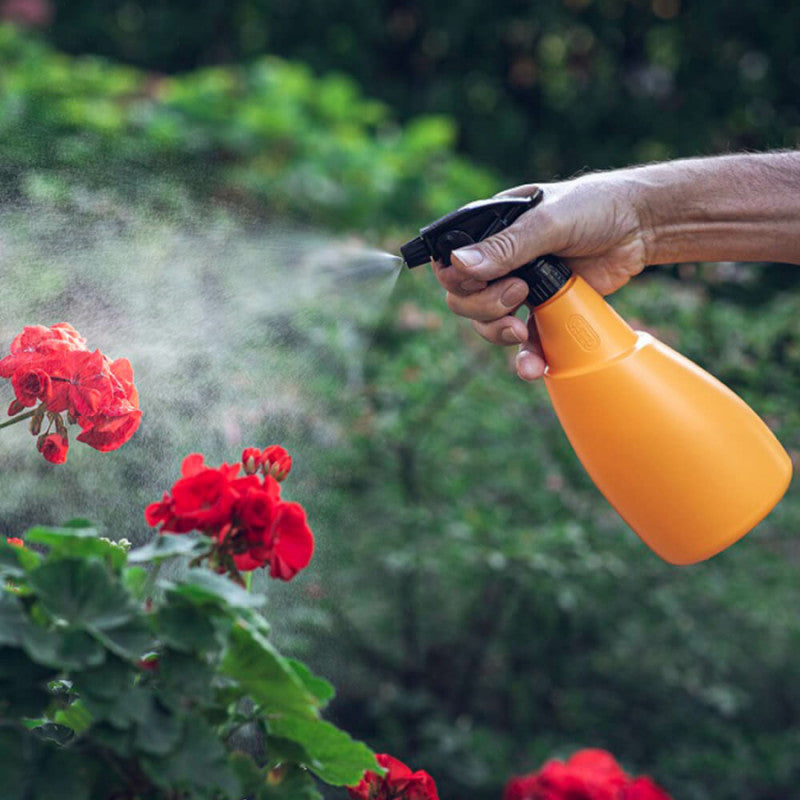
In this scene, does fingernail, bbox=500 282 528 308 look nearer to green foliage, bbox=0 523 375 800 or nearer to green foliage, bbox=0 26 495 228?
green foliage, bbox=0 523 375 800

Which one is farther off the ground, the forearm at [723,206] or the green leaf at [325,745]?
the forearm at [723,206]

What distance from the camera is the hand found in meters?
1.20

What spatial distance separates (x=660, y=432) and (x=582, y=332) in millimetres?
148

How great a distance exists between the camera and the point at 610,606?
2660mm

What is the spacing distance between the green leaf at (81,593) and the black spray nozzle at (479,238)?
611 mm

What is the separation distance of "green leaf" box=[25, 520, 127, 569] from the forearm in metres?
0.97

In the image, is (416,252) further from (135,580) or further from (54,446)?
(135,580)

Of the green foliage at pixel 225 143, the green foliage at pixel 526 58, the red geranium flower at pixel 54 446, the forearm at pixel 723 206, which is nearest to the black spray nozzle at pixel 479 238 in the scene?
the forearm at pixel 723 206

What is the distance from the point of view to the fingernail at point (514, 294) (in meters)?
1.25

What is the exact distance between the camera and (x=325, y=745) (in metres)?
0.81

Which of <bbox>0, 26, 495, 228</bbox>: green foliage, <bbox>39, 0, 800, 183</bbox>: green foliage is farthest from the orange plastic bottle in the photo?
<bbox>39, 0, 800, 183</bbox>: green foliage

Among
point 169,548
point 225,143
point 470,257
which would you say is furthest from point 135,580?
point 225,143

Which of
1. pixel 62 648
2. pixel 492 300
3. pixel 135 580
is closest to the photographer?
pixel 62 648

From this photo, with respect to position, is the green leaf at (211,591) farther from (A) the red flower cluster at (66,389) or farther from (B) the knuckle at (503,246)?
(B) the knuckle at (503,246)
